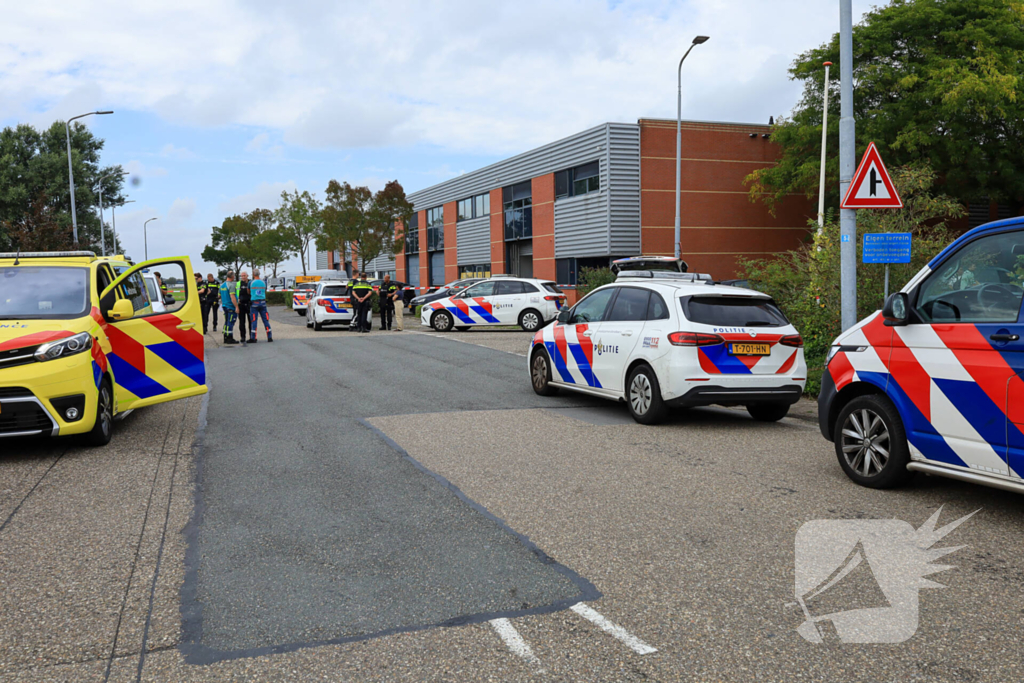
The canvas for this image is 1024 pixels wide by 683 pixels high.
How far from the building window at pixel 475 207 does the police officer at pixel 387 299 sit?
933 inches

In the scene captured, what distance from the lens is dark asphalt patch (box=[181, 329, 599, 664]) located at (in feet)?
12.5

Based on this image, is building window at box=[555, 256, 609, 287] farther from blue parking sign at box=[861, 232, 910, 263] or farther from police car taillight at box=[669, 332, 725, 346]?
police car taillight at box=[669, 332, 725, 346]

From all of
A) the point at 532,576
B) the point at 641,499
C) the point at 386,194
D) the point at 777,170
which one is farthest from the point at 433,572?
the point at 386,194

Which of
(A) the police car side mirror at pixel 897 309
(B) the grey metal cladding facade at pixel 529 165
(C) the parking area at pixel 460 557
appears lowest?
(C) the parking area at pixel 460 557

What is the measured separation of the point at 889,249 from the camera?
29.8 feet

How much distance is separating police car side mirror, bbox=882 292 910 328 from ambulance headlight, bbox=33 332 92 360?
6.49 metres

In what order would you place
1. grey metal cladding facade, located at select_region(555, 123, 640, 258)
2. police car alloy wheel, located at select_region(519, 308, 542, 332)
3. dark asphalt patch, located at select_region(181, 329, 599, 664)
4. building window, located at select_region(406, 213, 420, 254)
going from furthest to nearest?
building window, located at select_region(406, 213, 420, 254) → grey metal cladding facade, located at select_region(555, 123, 640, 258) → police car alloy wheel, located at select_region(519, 308, 542, 332) → dark asphalt patch, located at select_region(181, 329, 599, 664)

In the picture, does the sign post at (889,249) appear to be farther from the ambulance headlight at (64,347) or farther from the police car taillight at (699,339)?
the ambulance headlight at (64,347)

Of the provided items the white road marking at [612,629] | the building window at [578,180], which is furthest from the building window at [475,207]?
the white road marking at [612,629]

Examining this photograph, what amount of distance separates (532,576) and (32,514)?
3475 mm

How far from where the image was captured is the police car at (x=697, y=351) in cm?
843

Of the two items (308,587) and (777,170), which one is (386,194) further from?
(308,587)

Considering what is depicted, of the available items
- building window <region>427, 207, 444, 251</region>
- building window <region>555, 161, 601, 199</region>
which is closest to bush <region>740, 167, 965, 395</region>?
building window <region>555, 161, 601, 199</region>

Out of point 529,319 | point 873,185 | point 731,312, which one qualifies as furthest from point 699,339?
point 529,319
